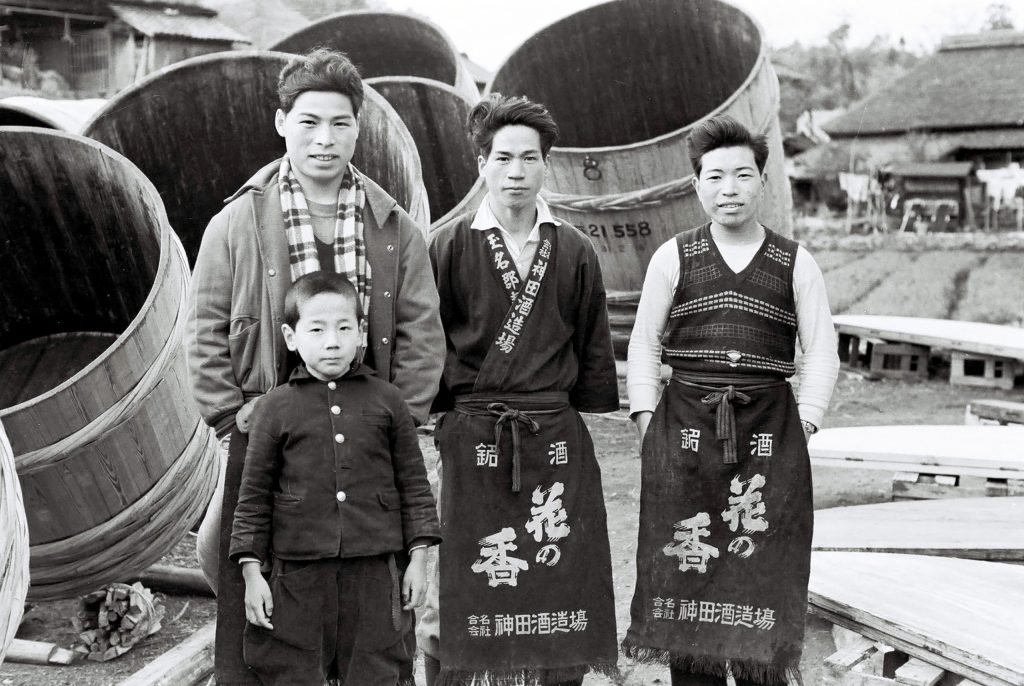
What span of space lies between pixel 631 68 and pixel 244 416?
18.5ft

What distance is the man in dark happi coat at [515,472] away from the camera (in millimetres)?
2693

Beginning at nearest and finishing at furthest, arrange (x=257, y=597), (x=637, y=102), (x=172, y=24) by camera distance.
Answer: (x=257, y=597), (x=637, y=102), (x=172, y=24)

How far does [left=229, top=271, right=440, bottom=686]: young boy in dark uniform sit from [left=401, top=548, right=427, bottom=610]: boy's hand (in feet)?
0.11

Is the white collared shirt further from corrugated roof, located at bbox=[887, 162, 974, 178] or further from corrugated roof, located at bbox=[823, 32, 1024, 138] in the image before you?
corrugated roof, located at bbox=[823, 32, 1024, 138]

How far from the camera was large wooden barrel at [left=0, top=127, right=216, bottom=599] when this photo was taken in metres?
3.05

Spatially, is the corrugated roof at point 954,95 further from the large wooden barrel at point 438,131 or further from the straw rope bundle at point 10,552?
the straw rope bundle at point 10,552

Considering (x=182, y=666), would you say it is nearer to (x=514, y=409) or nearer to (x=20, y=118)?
(x=514, y=409)

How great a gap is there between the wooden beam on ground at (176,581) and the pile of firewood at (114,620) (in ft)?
0.94

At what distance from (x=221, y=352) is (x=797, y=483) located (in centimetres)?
153

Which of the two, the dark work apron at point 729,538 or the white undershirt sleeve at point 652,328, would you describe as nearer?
the dark work apron at point 729,538

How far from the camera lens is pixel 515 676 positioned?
2.70 m

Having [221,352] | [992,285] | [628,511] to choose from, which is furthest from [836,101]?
[221,352]

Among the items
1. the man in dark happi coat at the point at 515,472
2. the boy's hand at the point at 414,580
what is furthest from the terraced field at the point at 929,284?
the boy's hand at the point at 414,580

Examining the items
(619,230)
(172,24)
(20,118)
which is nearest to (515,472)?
(619,230)
